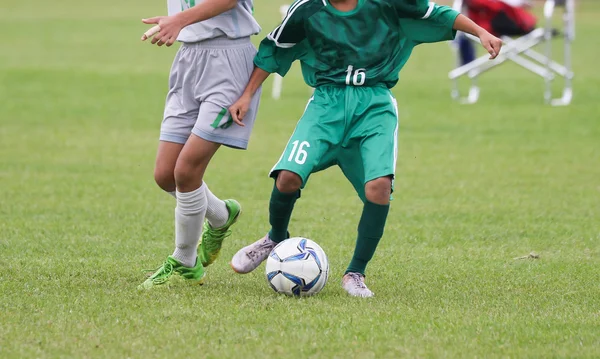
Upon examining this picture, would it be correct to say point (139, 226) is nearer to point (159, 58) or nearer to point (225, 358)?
point (225, 358)

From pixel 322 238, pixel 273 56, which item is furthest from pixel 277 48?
pixel 322 238

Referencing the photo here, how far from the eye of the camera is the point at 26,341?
4348 millimetres

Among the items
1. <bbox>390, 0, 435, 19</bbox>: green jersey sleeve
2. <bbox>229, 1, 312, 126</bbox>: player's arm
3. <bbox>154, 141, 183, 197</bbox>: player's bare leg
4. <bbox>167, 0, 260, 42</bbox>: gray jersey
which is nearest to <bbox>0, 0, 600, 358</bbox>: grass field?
<bbox>154, 141, 183, 197</bbox>: player's bare leg

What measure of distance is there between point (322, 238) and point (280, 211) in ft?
5.01

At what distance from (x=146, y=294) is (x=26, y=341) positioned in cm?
97

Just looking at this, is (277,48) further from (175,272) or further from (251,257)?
(175,272)

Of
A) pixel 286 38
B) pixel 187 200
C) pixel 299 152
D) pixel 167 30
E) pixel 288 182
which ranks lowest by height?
pixel 187 200

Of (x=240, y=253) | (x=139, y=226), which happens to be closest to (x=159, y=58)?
(x=139, y=226)

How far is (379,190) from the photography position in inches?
208

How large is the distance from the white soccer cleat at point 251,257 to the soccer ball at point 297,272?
33cm

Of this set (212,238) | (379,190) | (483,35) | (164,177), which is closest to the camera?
(379,190)

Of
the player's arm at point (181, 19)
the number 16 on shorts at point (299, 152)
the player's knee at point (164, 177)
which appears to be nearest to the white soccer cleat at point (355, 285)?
the number 16 on shorts at point (299, 152)

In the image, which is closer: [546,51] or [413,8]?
[413,8]

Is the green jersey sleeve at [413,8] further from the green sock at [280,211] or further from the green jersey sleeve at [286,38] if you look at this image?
the green sock at [280,211]
